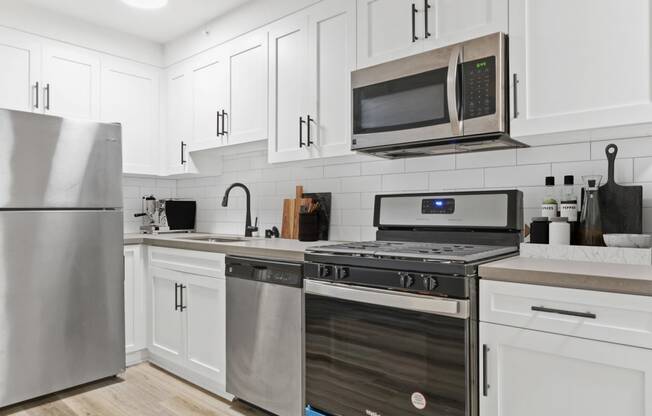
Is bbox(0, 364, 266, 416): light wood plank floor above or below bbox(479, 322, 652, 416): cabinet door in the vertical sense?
below

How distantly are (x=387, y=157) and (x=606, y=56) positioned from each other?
1.11m

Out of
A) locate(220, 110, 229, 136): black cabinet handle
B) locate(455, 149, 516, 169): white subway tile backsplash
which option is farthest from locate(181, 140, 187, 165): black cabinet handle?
locate(455, 149, 516, 169): white subway tile backsplash

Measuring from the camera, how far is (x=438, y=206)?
2.17m

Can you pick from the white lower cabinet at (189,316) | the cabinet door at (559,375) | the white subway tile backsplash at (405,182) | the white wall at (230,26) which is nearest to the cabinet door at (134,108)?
the white wall at (230,26)

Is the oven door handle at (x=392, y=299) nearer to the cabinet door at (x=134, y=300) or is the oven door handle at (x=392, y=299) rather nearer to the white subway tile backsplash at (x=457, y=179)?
the white subway tile backsplash at (x=457, y=179)

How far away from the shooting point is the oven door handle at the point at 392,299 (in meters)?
1.49

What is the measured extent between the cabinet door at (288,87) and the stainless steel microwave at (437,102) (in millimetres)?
425

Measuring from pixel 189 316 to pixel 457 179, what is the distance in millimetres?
1755

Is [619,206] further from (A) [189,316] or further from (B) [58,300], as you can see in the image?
(B) [58,300]

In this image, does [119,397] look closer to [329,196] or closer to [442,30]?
[329,196]

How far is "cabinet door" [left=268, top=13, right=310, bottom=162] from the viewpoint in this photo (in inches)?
98.0

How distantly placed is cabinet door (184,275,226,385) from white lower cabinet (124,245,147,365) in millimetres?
533

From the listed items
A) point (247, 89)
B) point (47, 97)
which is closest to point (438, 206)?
point (247, 89)

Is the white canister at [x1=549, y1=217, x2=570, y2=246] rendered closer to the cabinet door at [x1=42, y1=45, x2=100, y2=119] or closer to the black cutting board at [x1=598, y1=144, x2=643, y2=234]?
the black cutting board at [x1=598, y1=144, x2=643, y2=234]
